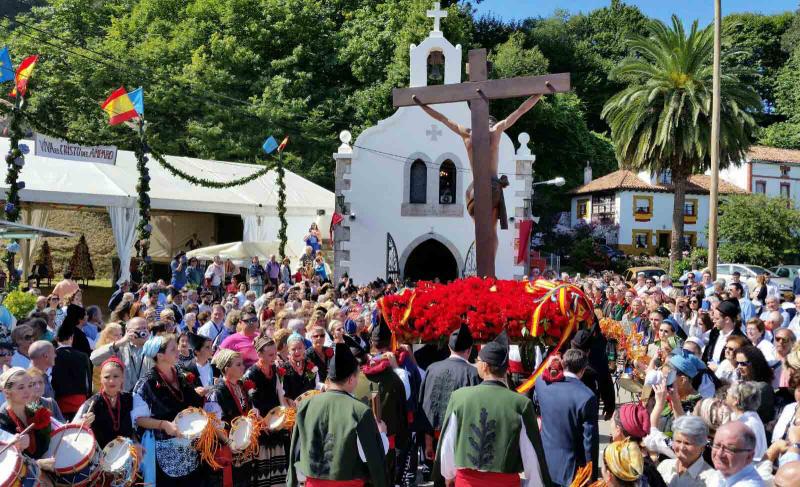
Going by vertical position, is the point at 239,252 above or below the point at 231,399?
above

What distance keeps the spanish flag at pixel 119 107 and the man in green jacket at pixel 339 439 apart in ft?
54.4

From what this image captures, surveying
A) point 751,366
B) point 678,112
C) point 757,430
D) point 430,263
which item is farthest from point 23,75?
point 678,112

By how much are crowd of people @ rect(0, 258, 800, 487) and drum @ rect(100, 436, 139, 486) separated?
0.17 m

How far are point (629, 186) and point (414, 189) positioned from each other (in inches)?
984

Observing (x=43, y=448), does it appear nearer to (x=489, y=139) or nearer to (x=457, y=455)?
(x=457, y=455)

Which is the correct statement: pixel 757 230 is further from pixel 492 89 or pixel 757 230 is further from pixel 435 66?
pixel 492 89

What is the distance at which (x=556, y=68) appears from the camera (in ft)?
181

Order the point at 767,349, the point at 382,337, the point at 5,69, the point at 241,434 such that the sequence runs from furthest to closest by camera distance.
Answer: the point at 5,69 < the point at 767,349 < the point at 382,337 < the point at 241,434

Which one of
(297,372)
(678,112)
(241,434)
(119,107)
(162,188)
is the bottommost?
(241,434)

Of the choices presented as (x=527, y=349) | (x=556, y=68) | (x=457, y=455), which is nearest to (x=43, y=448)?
(x=457, y=455)

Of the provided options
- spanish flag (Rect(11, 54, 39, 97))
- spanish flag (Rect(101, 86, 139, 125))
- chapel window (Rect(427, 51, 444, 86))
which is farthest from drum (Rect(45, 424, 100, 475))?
chapel window (Rect(427, 51, 444, 86))

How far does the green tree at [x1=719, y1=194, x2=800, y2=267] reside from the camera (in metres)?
41.2

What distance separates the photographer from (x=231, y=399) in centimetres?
736

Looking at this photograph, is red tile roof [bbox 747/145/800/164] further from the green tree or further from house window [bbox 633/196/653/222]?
the green tree
